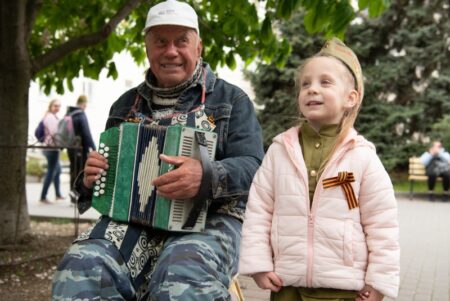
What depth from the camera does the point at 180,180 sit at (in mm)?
2582

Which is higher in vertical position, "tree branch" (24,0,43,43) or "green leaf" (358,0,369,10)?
"green leaf" (358,0,369,10)

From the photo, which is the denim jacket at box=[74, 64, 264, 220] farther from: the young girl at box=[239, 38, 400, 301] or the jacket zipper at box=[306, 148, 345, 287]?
the jacket zipper at box=[306, 148, 345, 287]

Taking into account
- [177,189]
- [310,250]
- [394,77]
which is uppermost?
[394,77]

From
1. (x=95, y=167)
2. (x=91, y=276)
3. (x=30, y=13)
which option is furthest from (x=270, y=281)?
(x=30, y=13)

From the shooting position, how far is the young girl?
2248 mm

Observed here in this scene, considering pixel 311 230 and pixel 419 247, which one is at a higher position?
pixel 311 230

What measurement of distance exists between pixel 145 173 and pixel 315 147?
0.79 metres

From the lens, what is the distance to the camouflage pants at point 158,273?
2.37 m

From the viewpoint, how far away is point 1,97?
231 inches

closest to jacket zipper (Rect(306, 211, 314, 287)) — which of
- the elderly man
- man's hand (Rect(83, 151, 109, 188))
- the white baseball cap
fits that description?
the elderly man

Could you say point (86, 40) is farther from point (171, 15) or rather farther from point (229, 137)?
point (229, 137)

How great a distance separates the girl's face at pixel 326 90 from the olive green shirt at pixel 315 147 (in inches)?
2.3

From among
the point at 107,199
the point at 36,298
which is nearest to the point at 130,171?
the point at 107,199

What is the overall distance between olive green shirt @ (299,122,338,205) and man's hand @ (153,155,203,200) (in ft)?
1.63
